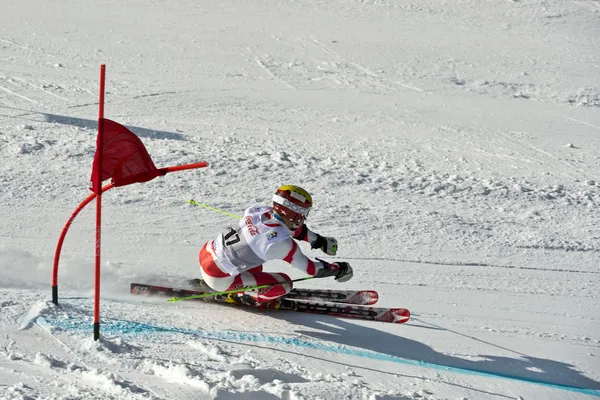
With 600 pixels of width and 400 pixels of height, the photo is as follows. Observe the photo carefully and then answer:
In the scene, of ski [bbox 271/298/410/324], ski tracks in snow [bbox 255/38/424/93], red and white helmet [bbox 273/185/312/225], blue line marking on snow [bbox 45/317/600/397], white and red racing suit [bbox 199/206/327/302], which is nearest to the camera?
blue line marking on snow [bbox 45/317/600/397]

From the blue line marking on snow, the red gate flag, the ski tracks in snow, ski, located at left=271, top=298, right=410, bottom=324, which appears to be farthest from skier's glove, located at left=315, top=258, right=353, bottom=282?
the ski tracks in snow

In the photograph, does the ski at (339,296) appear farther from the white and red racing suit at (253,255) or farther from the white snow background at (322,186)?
the white and red racing suit at (253,255)

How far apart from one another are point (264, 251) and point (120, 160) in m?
1.72

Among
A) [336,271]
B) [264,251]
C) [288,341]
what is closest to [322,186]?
[336,271]

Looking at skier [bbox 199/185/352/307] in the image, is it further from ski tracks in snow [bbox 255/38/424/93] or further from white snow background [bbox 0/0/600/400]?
ski tracks in snow [bbox 255/38/424/93]

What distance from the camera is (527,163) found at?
41.7 ft

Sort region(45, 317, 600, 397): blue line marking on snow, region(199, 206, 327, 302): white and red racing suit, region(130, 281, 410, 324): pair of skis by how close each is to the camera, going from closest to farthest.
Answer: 1. region(45, 317, 600, 397): blue line marking on snow
2. region(199, 206, 327, 302): white and red racing suit
3. region(130, 281, 410, 324): pair of skis

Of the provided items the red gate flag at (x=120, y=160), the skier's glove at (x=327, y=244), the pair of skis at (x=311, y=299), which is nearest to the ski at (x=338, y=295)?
the pair of skis at (x=311, y=299)

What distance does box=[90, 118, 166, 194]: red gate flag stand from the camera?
5906mm

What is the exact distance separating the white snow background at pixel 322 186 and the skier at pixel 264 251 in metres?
0.36

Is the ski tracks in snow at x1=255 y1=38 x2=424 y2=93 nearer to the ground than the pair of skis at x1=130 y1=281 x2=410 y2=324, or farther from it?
farther from it

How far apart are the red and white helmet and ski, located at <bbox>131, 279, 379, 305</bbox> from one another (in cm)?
95

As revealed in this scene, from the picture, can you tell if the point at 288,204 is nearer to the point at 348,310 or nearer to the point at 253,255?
the point at 253,255

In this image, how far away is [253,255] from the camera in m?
7.32
